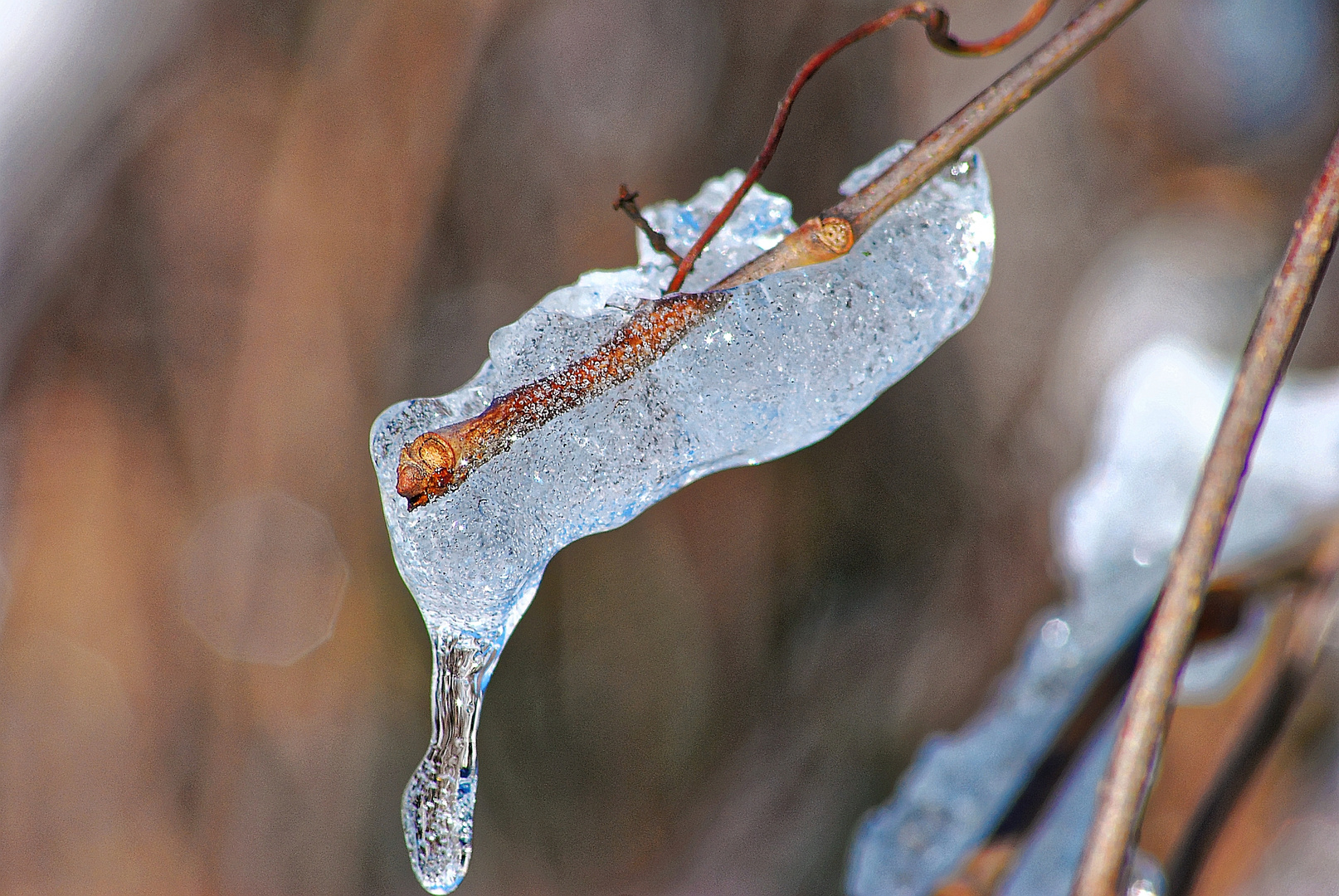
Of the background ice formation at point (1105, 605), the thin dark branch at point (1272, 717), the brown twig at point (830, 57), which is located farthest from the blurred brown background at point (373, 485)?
the brown twig at point (830, 57)

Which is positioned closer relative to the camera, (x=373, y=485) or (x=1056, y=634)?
(x=1056, y=634)

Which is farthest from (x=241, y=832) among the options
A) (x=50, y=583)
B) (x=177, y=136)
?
(x=177, y=136)

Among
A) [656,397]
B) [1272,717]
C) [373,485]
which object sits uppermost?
[373,485]

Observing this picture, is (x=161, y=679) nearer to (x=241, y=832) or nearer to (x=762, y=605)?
(x=241, y=832)

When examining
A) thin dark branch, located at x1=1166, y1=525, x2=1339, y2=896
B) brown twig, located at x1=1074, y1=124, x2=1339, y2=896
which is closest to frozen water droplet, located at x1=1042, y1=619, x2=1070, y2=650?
thin dark branch, located at x1=1166, y1=525, x2=1339, y2=896

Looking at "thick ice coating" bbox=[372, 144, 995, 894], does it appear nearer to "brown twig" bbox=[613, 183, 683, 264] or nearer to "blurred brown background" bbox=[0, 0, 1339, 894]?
"brown twig" bbox=[613, 183, 683, 264]

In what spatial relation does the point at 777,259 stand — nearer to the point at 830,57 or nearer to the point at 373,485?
the point at 830,57

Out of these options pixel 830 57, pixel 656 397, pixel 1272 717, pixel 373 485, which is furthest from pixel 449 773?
pixel 373 485
